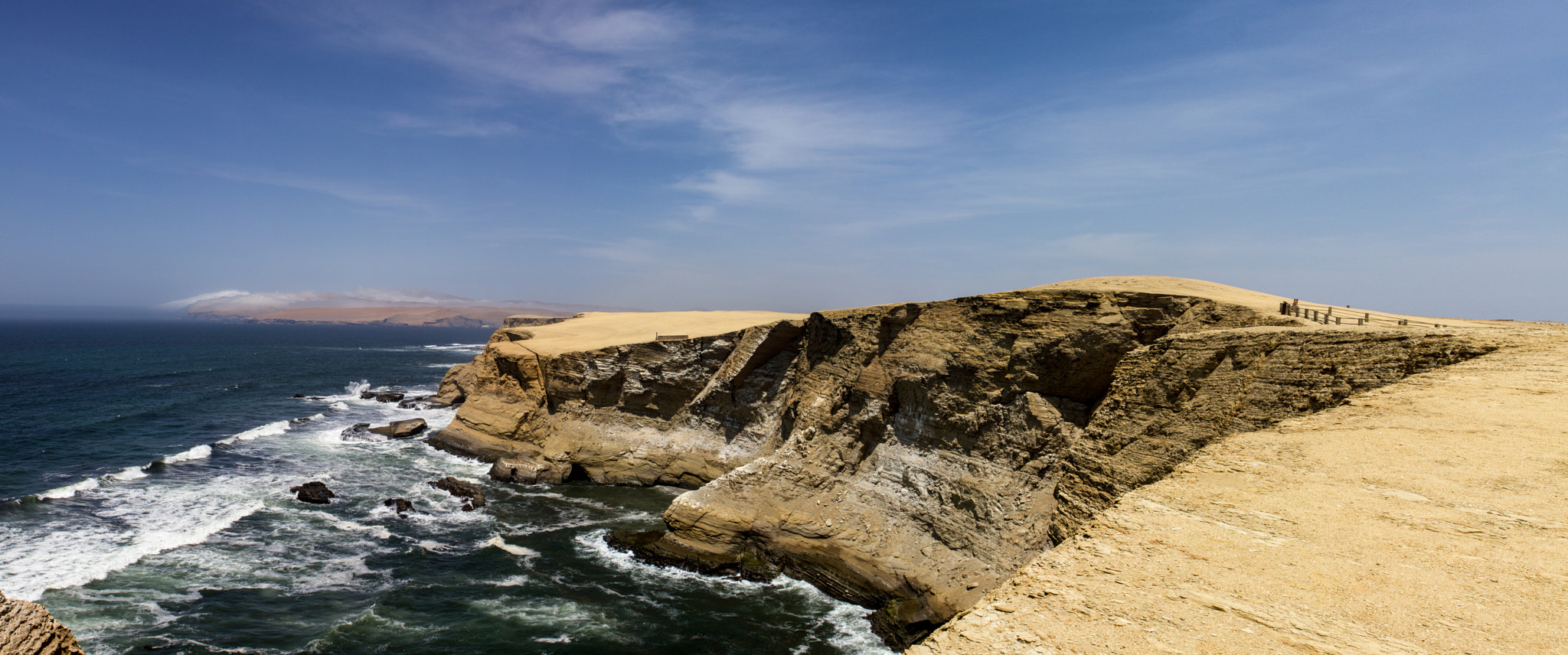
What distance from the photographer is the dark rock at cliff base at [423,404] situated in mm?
47719

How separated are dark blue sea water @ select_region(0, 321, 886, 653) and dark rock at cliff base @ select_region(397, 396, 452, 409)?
924 cm

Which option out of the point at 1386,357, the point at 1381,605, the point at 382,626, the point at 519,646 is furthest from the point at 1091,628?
the point at 382,626

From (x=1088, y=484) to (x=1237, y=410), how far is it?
2590mm

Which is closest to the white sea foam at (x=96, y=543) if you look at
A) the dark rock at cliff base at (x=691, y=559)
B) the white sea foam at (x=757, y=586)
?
the white sea foam at (x=757, y=586)

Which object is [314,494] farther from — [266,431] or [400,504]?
[266,431]

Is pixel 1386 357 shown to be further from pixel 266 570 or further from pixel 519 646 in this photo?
pixel 266 570

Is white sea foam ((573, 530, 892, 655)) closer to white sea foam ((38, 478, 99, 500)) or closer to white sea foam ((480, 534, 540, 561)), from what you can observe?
white sea foam ((480, 534, 540, 561))

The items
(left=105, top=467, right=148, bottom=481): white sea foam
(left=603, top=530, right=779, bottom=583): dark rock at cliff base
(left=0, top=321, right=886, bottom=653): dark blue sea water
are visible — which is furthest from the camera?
(left=105, top=467, right=148, bottom=481): white sea foam

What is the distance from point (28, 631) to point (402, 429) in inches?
1477

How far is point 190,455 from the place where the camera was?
3194cm

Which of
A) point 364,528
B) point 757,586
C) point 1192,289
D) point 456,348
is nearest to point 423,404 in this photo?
point 364,528

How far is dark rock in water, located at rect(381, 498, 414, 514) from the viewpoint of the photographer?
1013 inches

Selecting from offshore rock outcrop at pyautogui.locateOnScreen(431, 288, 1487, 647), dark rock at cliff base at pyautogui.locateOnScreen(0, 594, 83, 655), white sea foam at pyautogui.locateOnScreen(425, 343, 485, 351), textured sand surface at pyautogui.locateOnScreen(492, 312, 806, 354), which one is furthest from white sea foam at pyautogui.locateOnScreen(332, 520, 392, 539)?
white sea foam at pyautogui.locateOnScreen(425, 343, 485, 351)

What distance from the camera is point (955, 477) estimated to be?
19359 millimetres
